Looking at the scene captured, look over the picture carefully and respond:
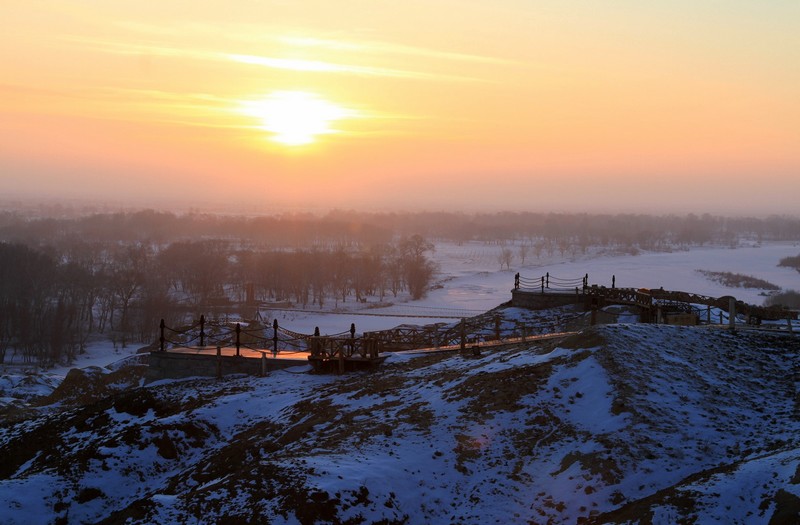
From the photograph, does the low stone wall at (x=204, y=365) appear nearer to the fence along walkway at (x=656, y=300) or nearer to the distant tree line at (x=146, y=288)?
the fence along walkway at (x=656, y=300)

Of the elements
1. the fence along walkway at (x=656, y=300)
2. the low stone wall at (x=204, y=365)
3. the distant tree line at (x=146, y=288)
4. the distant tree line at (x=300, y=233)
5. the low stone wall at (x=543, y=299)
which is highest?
the distant tree line at (x=300, y=233)

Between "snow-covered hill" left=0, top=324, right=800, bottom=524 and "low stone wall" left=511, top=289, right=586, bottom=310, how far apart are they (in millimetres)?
15406

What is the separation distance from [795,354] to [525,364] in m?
6.45

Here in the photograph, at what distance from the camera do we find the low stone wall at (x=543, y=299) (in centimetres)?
3318

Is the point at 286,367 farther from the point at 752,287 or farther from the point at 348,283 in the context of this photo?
the point at 752,287

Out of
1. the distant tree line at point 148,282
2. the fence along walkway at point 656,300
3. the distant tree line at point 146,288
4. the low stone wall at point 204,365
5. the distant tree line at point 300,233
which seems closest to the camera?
the low stone wall at point 204,365

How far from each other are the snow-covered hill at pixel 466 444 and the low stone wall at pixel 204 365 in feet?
6.48

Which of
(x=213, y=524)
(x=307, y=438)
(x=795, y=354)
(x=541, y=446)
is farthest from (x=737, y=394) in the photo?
(x=213, y=524)

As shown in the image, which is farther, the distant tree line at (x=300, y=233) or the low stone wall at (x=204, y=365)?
the distant tree line at (x=300, y=233)

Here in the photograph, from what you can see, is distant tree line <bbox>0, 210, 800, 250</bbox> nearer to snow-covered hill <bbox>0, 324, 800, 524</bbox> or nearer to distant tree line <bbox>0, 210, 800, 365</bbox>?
distant tree line <bbox>0, 210, 800, 365</bbox>

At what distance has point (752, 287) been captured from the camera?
76.8m

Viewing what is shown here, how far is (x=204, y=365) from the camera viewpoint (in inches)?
821

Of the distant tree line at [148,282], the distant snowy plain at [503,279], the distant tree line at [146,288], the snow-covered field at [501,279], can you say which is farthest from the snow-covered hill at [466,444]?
the distant tree line at [148,282]

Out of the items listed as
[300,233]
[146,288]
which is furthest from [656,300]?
[300,233]
